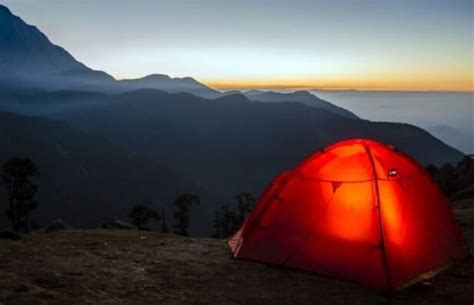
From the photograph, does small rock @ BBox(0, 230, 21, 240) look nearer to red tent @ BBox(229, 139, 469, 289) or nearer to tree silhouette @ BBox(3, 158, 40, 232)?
red tent @ BBox(229, 139, 469, 289)

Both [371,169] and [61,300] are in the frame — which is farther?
[371,169]

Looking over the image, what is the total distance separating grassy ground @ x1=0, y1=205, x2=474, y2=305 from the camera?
11.8 meters

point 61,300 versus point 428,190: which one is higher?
point 428,190

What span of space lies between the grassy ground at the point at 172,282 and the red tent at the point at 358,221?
0.46 metres

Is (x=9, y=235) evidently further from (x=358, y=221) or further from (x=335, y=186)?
(x=358, y=221)

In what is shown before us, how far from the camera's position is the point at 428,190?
1541 centimetres

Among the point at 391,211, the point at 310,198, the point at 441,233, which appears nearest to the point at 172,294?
the point at 310,198

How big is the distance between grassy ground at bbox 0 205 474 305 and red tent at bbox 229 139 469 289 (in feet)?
1.51

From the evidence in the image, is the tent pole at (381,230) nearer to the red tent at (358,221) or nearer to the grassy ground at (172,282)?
the red tent at (358,221)

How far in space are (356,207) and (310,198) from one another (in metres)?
1.35

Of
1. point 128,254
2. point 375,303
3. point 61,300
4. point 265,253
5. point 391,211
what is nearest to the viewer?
point 61,300

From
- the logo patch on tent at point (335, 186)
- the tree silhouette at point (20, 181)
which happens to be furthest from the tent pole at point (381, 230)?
the tree silhouette at point (20, 181)

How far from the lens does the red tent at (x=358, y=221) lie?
13.7m

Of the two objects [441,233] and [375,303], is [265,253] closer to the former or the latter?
[375,303]
